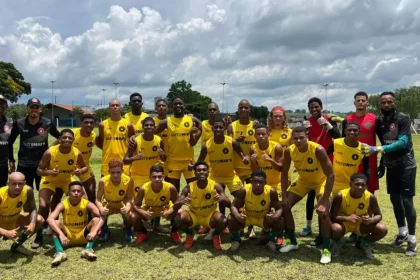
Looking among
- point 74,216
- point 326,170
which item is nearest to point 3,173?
point 74,216

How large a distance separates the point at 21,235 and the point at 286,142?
15.3 ft

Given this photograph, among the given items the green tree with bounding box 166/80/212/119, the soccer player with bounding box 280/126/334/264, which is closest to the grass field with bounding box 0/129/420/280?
the soccer player with bounding box 280/126/334/264

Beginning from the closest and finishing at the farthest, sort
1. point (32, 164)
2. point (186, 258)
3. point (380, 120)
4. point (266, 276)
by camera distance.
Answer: point (266, 276) → point (186, 258) → point (380, 120) → point (32, 164)

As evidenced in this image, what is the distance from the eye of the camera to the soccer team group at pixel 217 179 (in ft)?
A: 19.8

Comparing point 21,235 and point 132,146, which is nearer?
point 21,235

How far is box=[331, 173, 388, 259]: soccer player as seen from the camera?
586cm

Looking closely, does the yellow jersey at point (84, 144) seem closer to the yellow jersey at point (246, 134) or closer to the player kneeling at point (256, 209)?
the yellow jersey at point (246, 134)

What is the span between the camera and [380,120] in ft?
21.8

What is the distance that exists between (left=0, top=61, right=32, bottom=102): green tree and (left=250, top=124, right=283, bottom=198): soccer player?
52530 mm

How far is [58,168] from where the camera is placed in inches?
267

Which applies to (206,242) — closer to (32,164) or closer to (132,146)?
(132,146)

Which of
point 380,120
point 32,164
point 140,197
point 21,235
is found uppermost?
point 380,120

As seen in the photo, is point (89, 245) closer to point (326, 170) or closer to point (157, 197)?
point (157, 197)

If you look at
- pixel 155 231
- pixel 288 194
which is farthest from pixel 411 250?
pixel 155 231
